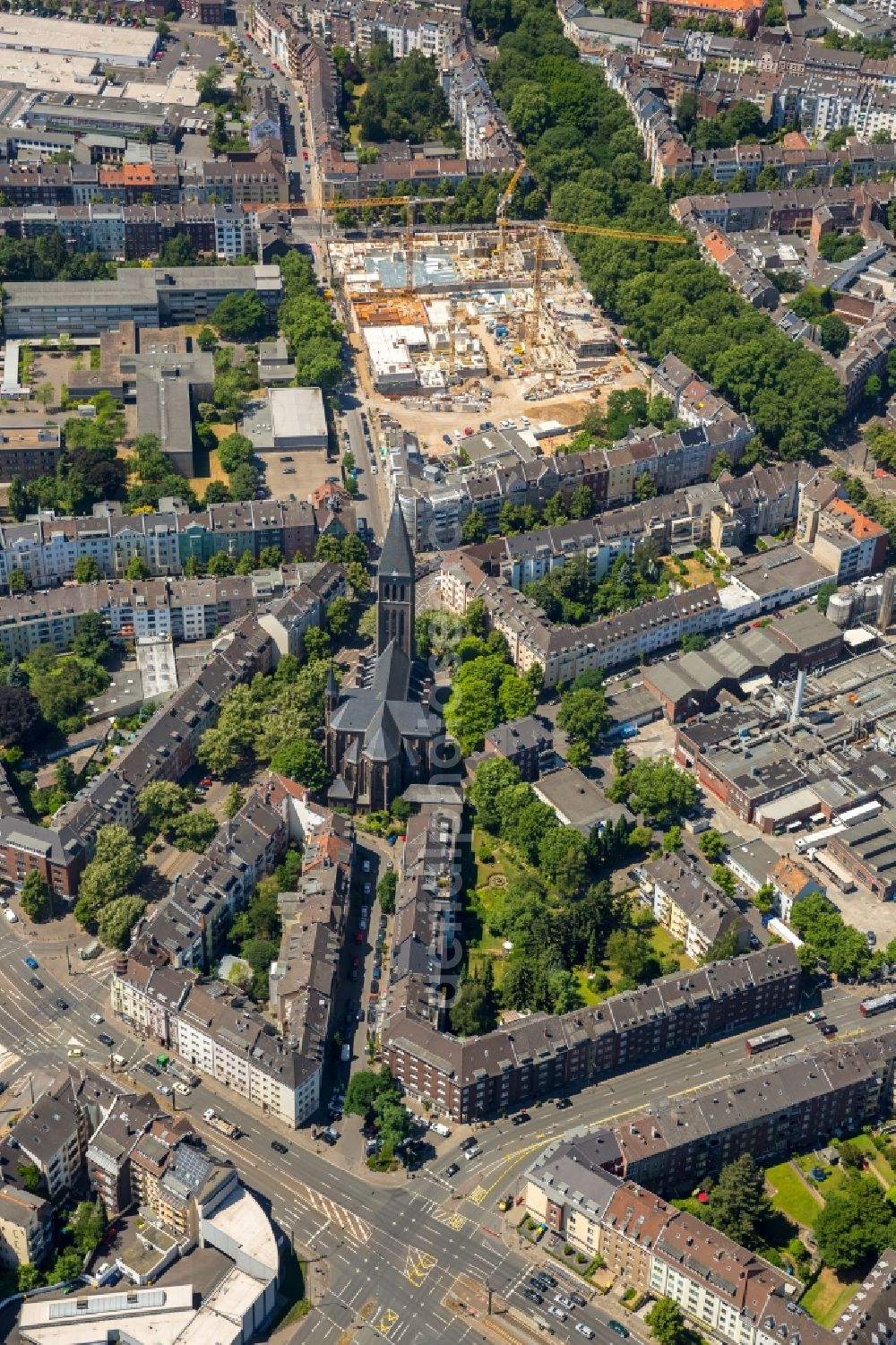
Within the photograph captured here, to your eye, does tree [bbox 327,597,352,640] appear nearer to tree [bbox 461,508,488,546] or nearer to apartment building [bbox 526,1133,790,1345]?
tree [bbox 461,508,488,546]

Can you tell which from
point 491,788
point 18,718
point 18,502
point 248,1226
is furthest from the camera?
point 18,502

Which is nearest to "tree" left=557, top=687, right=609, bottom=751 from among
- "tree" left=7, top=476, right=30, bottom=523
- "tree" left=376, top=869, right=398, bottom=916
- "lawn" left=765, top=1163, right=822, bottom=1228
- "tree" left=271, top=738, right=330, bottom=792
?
"tree" left=271, top=738, right=330, bottom=792

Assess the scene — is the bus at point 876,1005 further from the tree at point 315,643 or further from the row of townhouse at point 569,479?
the row of townhouse at point 569,479

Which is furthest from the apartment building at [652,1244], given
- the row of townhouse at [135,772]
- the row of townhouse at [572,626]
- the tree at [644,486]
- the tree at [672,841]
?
the tree at [644,486]

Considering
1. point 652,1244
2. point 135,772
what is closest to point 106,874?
point 135,772

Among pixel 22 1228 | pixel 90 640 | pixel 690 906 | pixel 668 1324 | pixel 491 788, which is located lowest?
pixel 668 1324

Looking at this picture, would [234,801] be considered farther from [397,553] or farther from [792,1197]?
[792,1197]
